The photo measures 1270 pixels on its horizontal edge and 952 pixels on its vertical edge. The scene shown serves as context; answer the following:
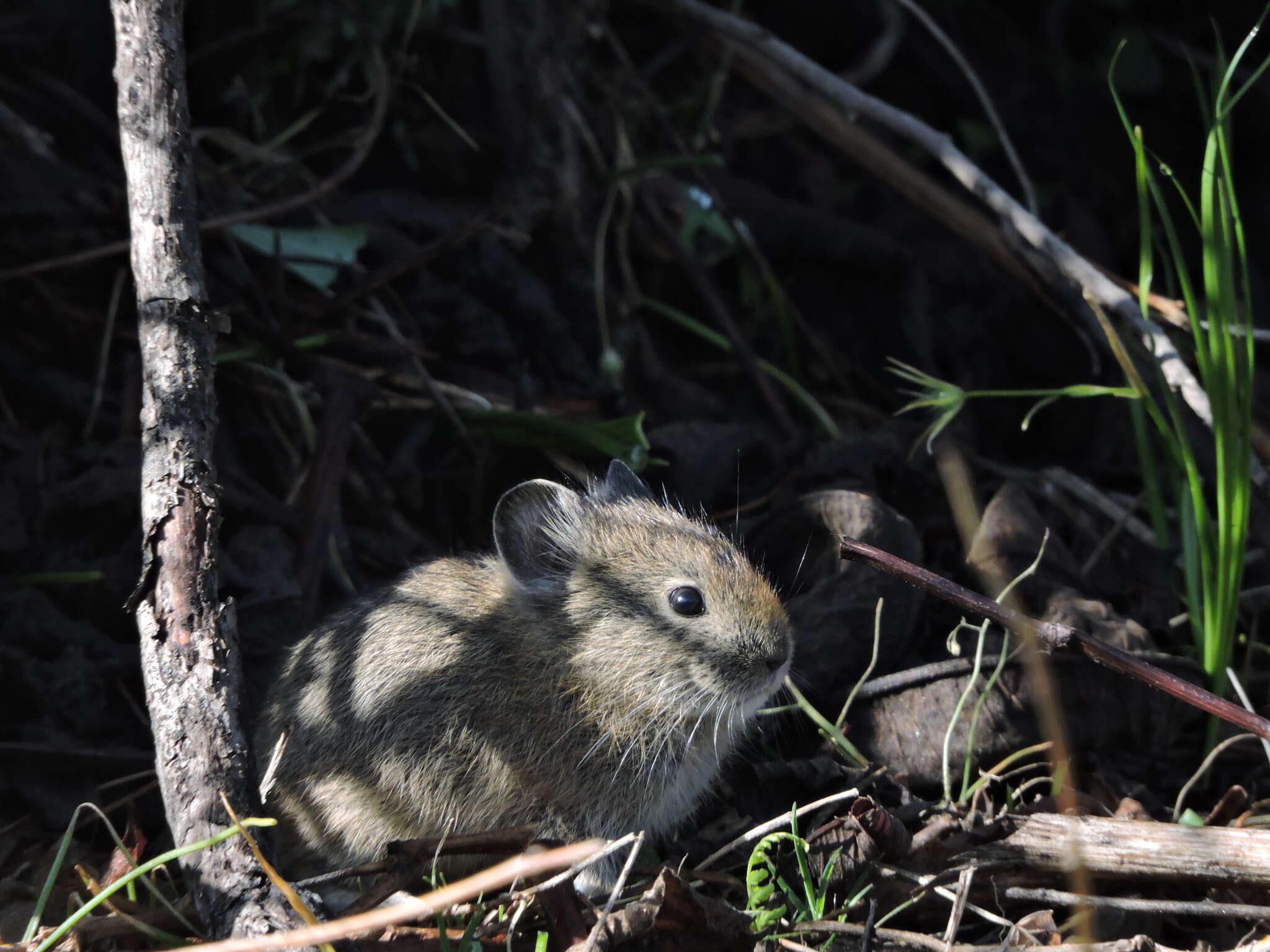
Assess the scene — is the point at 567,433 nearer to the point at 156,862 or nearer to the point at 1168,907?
the point at 156,862

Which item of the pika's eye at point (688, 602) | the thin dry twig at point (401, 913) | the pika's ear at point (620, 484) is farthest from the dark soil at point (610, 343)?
the thin dry twig at point (401, 913)

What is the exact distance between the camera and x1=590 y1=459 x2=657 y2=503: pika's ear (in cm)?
A: 381

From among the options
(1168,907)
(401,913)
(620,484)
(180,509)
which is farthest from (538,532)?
(1168,907)

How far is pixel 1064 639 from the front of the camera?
8.63 ft

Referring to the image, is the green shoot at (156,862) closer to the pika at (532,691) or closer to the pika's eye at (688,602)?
the pika at (532,691)

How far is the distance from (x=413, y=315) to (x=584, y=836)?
2.40m

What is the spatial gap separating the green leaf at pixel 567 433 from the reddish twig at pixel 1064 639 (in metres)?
1.57

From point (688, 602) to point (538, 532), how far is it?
528mm

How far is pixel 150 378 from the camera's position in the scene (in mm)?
2877

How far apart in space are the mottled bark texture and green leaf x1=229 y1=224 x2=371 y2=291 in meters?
1.50

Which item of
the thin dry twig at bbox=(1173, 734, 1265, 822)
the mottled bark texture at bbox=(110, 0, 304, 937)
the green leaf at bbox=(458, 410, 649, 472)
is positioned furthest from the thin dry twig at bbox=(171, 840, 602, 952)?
the green leaf at bbox=(458, 410, 649, 472)

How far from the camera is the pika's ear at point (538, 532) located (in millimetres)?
3494

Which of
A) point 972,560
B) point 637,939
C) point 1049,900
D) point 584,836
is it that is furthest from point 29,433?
point 1049,900

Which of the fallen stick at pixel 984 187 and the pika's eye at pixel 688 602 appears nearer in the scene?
the pika's eye at pixel 688 602
